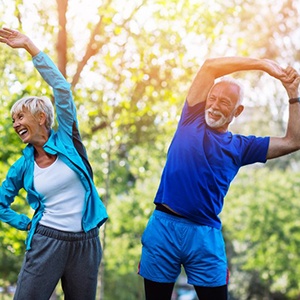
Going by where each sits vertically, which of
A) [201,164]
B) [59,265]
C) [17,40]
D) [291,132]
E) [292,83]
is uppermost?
[17,40]

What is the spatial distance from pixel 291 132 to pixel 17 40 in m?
1.48

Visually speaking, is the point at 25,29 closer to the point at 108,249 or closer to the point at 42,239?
the point at 42,239

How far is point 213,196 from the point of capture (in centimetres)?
332

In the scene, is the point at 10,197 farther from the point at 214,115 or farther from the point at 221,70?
the point at 221,70

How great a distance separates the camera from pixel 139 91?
10.2 metres

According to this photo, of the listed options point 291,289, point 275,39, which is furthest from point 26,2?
point 291,289

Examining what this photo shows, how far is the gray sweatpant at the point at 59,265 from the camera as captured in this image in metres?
3.25

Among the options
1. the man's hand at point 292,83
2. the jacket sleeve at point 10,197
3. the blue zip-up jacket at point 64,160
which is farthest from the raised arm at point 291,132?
the jacket sleeve at point 10,197

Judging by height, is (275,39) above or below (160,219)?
above

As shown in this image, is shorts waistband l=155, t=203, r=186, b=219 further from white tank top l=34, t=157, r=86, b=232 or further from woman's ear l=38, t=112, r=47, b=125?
woman's ear l=38, t=112, r=47, b=125

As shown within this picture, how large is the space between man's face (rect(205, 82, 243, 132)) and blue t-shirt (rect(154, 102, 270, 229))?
0.14 feet

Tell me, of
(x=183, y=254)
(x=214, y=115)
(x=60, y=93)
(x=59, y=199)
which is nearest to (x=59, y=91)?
(x=60, y=93)

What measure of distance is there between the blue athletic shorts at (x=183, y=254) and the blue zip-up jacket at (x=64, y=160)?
33cm

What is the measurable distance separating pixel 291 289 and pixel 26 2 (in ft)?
76.7
